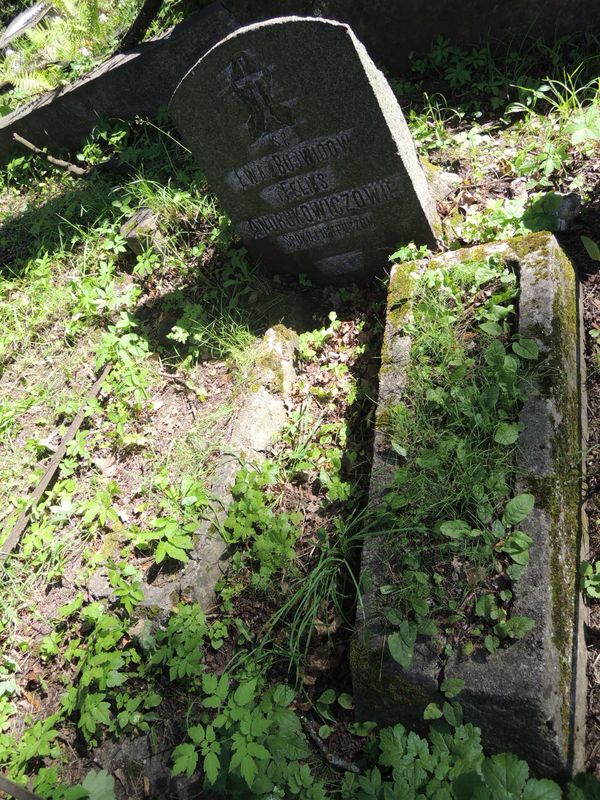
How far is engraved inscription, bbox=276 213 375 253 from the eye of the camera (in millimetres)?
3496

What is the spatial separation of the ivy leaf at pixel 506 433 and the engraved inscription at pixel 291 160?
6.03 feet

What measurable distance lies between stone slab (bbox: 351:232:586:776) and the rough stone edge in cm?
88

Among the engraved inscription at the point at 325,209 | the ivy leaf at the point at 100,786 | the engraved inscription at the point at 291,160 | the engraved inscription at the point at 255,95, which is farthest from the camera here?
the engraved inscription at the point at 325,209

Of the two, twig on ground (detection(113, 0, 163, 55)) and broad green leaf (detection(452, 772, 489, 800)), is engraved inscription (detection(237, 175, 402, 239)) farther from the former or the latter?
twig on ground (detection(113, 0, 163, 55))

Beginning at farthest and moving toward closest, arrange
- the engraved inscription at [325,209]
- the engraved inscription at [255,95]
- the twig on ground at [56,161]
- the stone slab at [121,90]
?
the twig on ground at [56,161] → the stone slab at [121,90] → the engraved inscription at [325,209] → the engraved inscription at [255,95]

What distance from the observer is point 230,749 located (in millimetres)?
2207

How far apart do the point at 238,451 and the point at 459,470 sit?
1344 millimetres

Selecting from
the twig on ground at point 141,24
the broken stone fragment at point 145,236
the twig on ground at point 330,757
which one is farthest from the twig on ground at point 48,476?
the twig on ground at point 141,24

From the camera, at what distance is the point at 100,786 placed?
2252 mm

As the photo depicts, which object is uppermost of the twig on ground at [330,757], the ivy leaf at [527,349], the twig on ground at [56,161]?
the twig on ground at [56,161]

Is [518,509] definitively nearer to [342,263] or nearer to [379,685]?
[379,685]

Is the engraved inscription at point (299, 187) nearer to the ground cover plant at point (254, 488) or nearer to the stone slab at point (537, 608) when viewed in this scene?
the ground cover plant at point (254, 488)

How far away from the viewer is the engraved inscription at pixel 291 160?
10.4ft

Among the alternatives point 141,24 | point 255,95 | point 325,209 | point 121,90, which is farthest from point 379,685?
point 141,24
